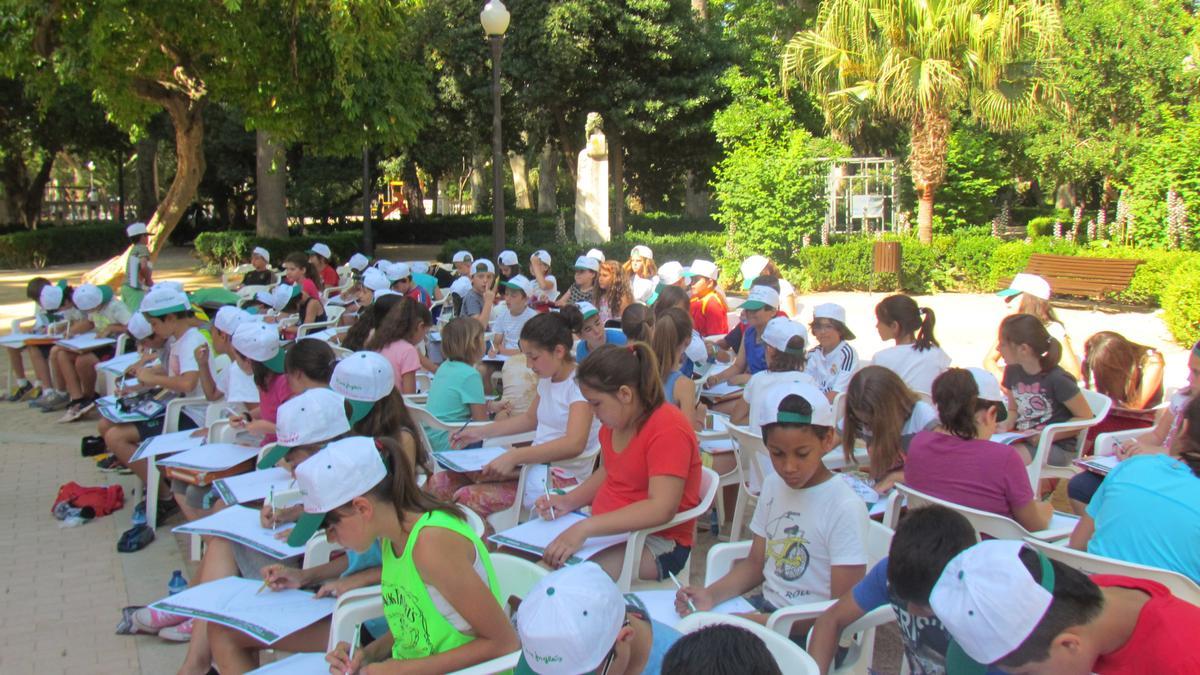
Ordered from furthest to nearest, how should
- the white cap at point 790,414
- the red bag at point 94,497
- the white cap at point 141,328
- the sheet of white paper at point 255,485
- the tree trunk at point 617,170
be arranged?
the tree trunk at point 617,170 → the white cap at point 141,328 → the red bag at point 94,497 → the sheet of white paper at point 255,485 → the white cap at point 790,414

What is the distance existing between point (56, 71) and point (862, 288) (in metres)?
14.2

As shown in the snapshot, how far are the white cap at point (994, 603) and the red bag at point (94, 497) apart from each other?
6029 mm

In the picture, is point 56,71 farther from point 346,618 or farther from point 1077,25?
point 1077,25

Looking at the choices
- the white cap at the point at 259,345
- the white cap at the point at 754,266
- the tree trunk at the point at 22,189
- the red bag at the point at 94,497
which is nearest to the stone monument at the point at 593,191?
the white cap at the point at 754,266

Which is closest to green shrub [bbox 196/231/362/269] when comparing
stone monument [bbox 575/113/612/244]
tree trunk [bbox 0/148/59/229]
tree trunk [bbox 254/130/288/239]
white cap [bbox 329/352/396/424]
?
tree trunk [bbox 254/130/288/239]

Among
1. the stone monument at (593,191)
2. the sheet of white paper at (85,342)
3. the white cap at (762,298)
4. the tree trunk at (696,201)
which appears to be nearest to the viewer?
the white cap at (762,298)

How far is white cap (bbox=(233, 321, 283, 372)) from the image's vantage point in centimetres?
518

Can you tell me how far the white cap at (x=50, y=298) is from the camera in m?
9.90

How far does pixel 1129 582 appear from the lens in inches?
87.2

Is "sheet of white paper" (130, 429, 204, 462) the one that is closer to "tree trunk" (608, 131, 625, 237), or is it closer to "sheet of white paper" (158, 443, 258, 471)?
"sheet of white paper" (158, 443, 258, 471)

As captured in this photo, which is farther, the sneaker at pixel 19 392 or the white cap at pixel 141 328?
the sneaker at pixel 19 392

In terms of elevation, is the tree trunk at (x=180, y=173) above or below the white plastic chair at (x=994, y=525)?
above

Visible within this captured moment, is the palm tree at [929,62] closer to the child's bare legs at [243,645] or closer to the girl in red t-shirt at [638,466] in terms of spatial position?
the girl in red t-shirt at [638,466]

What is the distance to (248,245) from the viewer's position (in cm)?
2545
